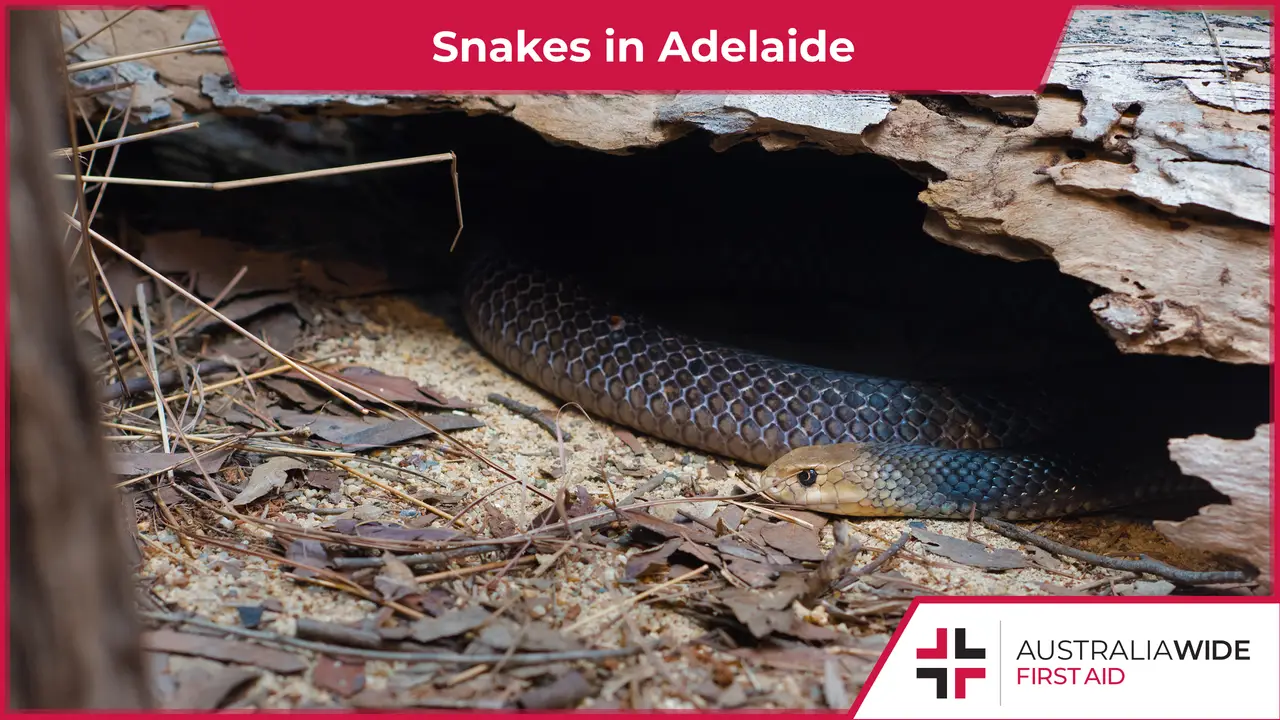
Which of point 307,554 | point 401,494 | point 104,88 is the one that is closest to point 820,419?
point 401,494

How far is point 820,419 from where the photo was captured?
4.06 meters

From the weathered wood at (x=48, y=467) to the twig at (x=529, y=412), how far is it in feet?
8.48

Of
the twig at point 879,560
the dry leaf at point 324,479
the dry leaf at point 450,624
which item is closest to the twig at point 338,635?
the dry leaf at point 450,624

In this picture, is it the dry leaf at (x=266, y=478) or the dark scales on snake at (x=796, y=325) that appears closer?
the dry leaf at (x=266, y=478)

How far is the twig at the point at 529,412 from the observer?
421 centimetres

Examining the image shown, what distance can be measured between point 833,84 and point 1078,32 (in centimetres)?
95

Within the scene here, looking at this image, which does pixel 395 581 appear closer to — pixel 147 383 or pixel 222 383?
pixel 222 383

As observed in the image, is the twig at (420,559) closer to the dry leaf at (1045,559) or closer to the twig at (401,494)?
the twig at (401,494)

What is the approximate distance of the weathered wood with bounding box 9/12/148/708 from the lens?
60.4 inches

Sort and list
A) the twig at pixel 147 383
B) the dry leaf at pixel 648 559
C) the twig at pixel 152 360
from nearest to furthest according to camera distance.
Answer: the dry leaf at pixel 648 559
the twig at pixel 152 360
the twig at pixel 147 383

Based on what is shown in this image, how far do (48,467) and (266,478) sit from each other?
74.2 inches

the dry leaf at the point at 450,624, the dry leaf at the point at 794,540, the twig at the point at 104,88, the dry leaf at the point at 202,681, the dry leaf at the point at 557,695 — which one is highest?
the twig at the point at 104,88

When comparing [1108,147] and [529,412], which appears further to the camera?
[529,412]

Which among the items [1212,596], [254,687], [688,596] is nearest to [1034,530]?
[1212,596]
